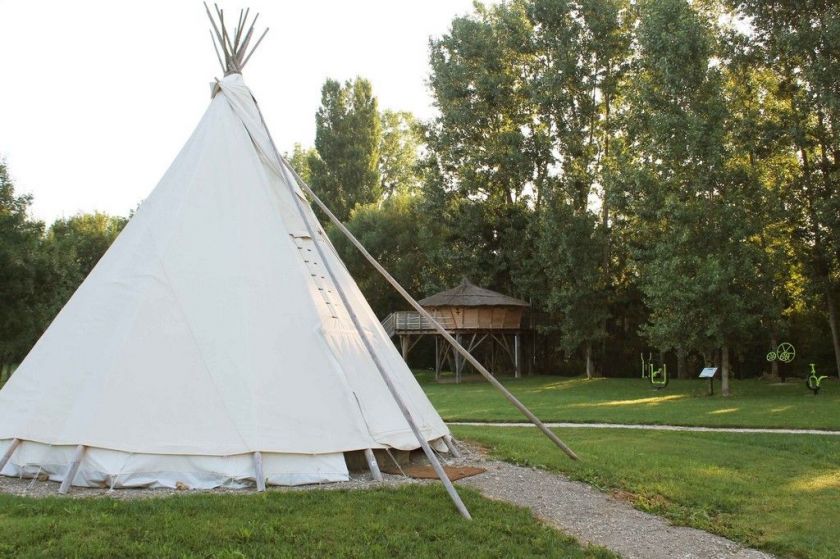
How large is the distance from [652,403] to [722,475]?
1273cm

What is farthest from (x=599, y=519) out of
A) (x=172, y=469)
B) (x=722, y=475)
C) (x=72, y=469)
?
(x=72, y=469)

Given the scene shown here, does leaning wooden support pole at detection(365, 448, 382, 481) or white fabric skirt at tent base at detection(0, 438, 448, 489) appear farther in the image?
leaning wooden support pole at detection(365, 448, 382, 481)

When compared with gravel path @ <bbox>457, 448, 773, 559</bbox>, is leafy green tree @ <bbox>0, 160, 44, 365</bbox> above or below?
above

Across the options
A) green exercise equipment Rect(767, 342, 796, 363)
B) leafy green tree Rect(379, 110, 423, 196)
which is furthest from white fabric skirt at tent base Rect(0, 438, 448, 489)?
leafy green tree Rect(379, 110, 423, 196)

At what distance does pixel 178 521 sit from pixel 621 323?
33.7 m

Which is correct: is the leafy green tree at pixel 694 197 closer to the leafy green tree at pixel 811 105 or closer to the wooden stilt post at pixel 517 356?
the leafy green tree at pixel 811 105

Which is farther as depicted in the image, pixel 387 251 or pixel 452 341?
pixel 387 251

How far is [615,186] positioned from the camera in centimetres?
2845

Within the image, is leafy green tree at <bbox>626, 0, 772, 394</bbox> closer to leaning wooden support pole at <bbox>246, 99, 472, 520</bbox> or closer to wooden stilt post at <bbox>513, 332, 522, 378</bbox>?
wooden stilt post at <bbox>513, 332, 522, 378</bbox>

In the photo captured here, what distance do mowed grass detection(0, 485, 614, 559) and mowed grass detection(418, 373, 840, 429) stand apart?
11.0 meters

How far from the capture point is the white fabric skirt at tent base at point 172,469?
867 centimetres

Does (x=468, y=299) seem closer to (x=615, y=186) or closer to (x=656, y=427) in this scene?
(x=615, y=186)

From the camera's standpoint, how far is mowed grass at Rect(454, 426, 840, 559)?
816 centimetres

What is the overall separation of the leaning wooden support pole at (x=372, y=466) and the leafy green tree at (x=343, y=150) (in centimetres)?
4202
